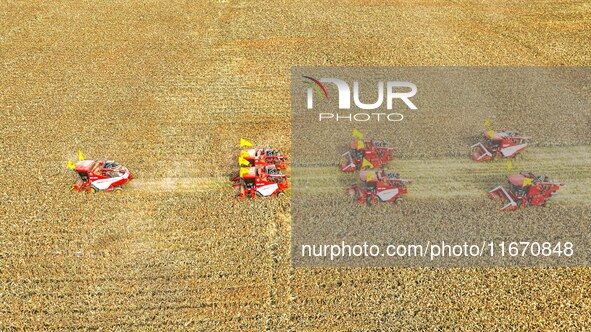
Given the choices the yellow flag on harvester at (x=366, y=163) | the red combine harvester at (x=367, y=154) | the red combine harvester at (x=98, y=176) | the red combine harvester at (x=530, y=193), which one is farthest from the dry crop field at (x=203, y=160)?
the yellow flag on harvester at (x=366, y=163)

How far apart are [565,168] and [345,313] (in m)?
10.3

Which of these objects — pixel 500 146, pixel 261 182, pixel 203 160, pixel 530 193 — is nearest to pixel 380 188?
pixel 261 182

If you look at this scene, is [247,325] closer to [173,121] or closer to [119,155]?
[119,155]

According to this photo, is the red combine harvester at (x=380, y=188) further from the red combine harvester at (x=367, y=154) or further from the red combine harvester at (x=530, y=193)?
the red combine harvester at (x=530, y=193)

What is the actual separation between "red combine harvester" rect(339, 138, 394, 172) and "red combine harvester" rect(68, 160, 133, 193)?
7.77 m

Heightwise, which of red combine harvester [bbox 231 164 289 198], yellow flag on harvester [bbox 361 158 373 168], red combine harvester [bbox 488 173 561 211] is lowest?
red combine harvester [bbox 488 173 561 211]

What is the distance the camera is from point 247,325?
11.3 m

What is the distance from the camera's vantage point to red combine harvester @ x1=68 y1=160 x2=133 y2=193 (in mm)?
14883

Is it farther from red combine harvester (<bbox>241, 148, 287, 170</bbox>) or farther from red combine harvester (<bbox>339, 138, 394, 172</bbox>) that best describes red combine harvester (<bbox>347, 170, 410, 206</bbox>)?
red combine harvester (<bbox>241, 148, 287, 170</bbox>)

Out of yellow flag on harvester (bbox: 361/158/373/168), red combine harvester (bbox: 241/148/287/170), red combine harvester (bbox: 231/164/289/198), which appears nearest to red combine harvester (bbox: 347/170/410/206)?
yellow flag on harvester (bbox: 361/158/373/168)

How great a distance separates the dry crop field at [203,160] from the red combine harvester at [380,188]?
37.8 inches

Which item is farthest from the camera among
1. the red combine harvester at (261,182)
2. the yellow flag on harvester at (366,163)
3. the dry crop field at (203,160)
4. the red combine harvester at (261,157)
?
the red combine harvester at (261,157)

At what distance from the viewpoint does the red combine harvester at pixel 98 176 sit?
14883 mm

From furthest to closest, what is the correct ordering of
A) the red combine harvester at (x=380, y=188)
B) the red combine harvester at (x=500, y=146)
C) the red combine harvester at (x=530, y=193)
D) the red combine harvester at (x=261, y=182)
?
1. the red combine harvester at (x=500, y=146)
2. the red combine harvester at (x=261, y=182)
3. the red combine harvester at (x=380, y=188)
4. the red combine harvester at (x=530, y=193)
